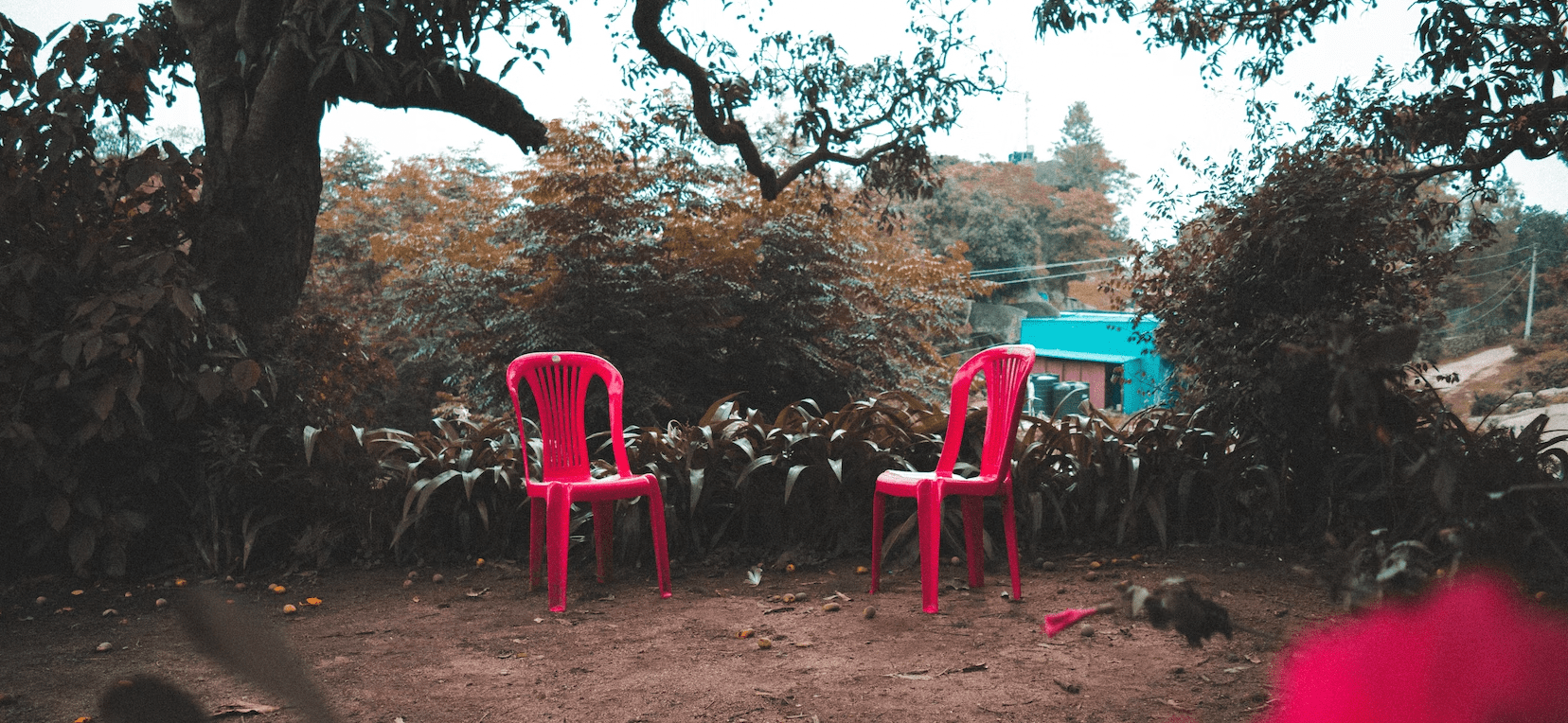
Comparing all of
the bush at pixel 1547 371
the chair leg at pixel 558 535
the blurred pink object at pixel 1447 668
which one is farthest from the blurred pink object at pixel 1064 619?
the bush at pixel 1547 371

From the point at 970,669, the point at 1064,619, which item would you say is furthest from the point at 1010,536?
the point at 1064,619

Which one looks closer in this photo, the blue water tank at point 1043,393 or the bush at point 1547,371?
the bush at point 1547,371

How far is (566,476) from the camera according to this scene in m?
3.43

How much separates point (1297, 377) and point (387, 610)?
317 centimetres

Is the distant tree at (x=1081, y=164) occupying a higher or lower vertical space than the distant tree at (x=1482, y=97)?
higher

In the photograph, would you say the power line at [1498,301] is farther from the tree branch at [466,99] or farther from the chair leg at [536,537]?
the tree branch at [466,99]

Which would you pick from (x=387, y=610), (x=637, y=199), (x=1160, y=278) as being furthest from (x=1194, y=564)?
(x=637, y=199)

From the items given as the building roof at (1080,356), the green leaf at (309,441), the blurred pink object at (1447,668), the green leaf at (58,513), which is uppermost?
the building roof at (1080,356)

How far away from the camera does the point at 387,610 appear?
10.6ft

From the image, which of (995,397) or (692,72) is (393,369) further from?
(995,397)

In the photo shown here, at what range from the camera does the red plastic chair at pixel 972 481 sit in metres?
3.06

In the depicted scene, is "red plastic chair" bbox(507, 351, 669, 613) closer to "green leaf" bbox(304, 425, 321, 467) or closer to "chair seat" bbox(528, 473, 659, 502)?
"chair seat" bbox(528, 473, 659, 502)

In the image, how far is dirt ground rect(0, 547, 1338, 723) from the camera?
93.0 inches

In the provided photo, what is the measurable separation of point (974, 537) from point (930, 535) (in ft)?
1.32
